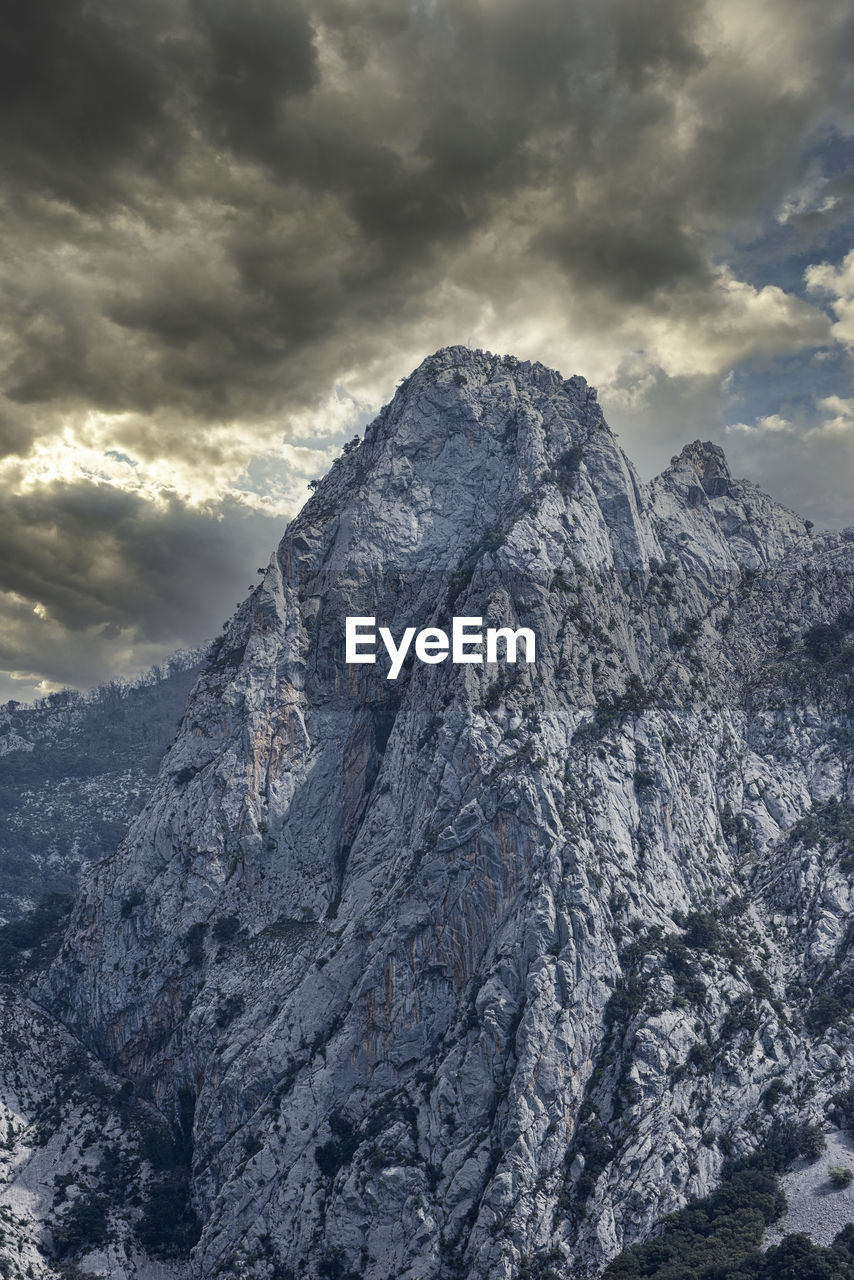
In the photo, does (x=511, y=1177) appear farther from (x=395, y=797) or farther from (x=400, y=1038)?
(x=395, y=797)

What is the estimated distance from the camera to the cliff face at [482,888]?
123250mm

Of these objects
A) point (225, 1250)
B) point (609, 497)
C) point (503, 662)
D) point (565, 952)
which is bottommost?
point (225, 1250)

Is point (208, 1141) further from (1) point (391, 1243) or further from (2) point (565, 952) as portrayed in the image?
(2) point (565, 952)

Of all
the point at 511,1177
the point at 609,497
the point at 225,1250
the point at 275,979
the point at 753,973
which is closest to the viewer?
the point at 511,1177

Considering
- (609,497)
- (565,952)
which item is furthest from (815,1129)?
(609,497)

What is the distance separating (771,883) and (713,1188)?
4919cm

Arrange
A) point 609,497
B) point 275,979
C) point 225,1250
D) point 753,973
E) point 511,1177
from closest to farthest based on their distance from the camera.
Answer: point 511,1177, point 225,1250, point 753,973, point 275,979, point 609,497

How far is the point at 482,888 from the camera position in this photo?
139 m

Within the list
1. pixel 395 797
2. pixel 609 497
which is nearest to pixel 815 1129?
pixel 395 797

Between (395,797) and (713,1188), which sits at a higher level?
(395,797)

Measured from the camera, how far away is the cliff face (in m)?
123

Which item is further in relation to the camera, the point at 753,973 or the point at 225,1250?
the point at 753,973

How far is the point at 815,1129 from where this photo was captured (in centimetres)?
12231

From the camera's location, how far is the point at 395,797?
526ft
